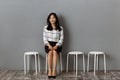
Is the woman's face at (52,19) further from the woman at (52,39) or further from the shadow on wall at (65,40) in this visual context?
the shadow on wall at (65,40)

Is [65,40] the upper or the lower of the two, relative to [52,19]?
lower

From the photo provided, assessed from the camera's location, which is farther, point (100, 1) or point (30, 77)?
point (100, 1)

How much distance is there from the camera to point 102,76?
492cm

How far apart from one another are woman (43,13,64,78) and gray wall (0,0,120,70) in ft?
0.87

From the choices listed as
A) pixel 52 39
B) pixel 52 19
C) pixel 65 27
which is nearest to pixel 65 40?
pixel 65 27

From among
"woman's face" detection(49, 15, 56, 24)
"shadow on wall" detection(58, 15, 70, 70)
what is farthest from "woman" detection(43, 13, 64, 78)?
"shadow on wall" detection(58, 15, 70, 70)

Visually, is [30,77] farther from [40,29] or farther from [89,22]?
[89,22]

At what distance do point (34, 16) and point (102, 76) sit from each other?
2.00 m

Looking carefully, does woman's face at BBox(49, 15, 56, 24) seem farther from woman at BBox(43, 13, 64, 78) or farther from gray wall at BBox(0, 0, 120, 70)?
gray wall at BBox(0, 0, 120, 70)

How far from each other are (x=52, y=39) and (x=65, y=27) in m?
0.52

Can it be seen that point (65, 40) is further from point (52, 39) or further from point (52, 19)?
point (52, 19)

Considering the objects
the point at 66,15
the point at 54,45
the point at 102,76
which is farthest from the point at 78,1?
the point at 102,76

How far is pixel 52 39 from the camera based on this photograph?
5145 mm

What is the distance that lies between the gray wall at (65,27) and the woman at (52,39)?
0.26 metres
